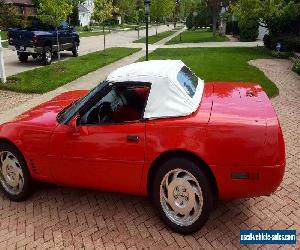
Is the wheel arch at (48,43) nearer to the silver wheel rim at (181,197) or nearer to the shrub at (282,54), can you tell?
the shrub at (282,54)

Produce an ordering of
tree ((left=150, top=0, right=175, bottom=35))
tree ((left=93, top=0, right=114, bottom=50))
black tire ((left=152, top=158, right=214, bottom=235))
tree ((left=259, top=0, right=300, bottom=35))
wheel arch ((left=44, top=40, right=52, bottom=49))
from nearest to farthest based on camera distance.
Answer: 1. black tire ((left=152, top=158, right=214, bottom=235))
2. wheel arch ((left=44, top=40, right=52, bottom=49))
3. tree ((left=259, top=0, right=300, bottom=35))
4. tree ((left=93, top=0, right=114, bottom=50))
5. tree ((left=150, top=0, right=175, bottom=35))

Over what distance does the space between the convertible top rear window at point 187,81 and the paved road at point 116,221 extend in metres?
1.52

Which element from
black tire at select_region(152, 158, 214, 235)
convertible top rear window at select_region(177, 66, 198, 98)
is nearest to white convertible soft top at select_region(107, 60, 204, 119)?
convertible top rear window at select_region(177, 66, 198, 98)

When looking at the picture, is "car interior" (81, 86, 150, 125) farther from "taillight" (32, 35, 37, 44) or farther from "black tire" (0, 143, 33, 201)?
"taillight" (32, 35, 37, 44)

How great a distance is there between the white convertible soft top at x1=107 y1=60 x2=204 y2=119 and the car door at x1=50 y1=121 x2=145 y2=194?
30 centimetres

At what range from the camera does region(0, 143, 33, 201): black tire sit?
4.71 metres

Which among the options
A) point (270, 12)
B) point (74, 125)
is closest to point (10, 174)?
point (74, 125)

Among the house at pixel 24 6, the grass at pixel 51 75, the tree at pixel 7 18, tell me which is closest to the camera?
the grass at pixel 51 75

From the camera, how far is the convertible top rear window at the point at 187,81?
446 cm

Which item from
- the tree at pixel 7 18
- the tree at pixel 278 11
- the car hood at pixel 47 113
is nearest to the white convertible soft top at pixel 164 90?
the car hood at pixel 47 113

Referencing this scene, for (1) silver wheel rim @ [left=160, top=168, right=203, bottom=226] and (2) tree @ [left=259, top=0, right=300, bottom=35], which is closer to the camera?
(1) silver wheel rim @ [left=160, top=168, right=203, bottom=226]

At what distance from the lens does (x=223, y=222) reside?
14.0 feet

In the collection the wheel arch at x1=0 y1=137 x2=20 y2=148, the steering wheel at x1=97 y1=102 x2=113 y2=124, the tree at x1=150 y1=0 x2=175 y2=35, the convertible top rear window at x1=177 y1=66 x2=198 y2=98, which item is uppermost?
the tree at x1=150 y1=0 x2=175 y2=35

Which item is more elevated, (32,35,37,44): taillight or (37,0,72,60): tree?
(37,0,72,60): tree
